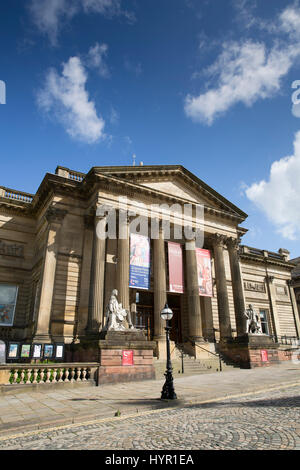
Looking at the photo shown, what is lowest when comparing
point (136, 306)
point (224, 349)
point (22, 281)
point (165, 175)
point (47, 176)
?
point (224, 349)

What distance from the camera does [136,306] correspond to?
2253 cm

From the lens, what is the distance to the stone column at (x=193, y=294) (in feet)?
65.9

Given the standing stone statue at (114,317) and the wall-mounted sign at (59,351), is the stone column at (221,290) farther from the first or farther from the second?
the wall-mounted sign at (59,351)

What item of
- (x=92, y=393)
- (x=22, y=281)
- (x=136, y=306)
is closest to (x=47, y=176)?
(x=22, y=281)

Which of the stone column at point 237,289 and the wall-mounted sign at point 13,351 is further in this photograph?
the stone column at point 237,289

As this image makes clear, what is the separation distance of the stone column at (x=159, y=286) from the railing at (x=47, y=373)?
21.5 feet

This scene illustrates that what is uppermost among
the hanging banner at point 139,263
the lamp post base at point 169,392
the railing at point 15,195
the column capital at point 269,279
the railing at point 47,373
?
the railing at point 15,195

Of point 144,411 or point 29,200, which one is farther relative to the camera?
point 29,200

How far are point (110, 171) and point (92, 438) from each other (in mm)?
16497

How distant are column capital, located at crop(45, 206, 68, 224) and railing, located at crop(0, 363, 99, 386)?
9.93 metres

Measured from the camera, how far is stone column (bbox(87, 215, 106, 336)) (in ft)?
53.7

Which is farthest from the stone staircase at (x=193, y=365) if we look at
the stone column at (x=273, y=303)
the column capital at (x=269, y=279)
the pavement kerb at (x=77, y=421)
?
the column capital at (x=269, y=279)

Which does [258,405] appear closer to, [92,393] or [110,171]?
[92,393]

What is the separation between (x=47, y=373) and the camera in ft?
38.2
